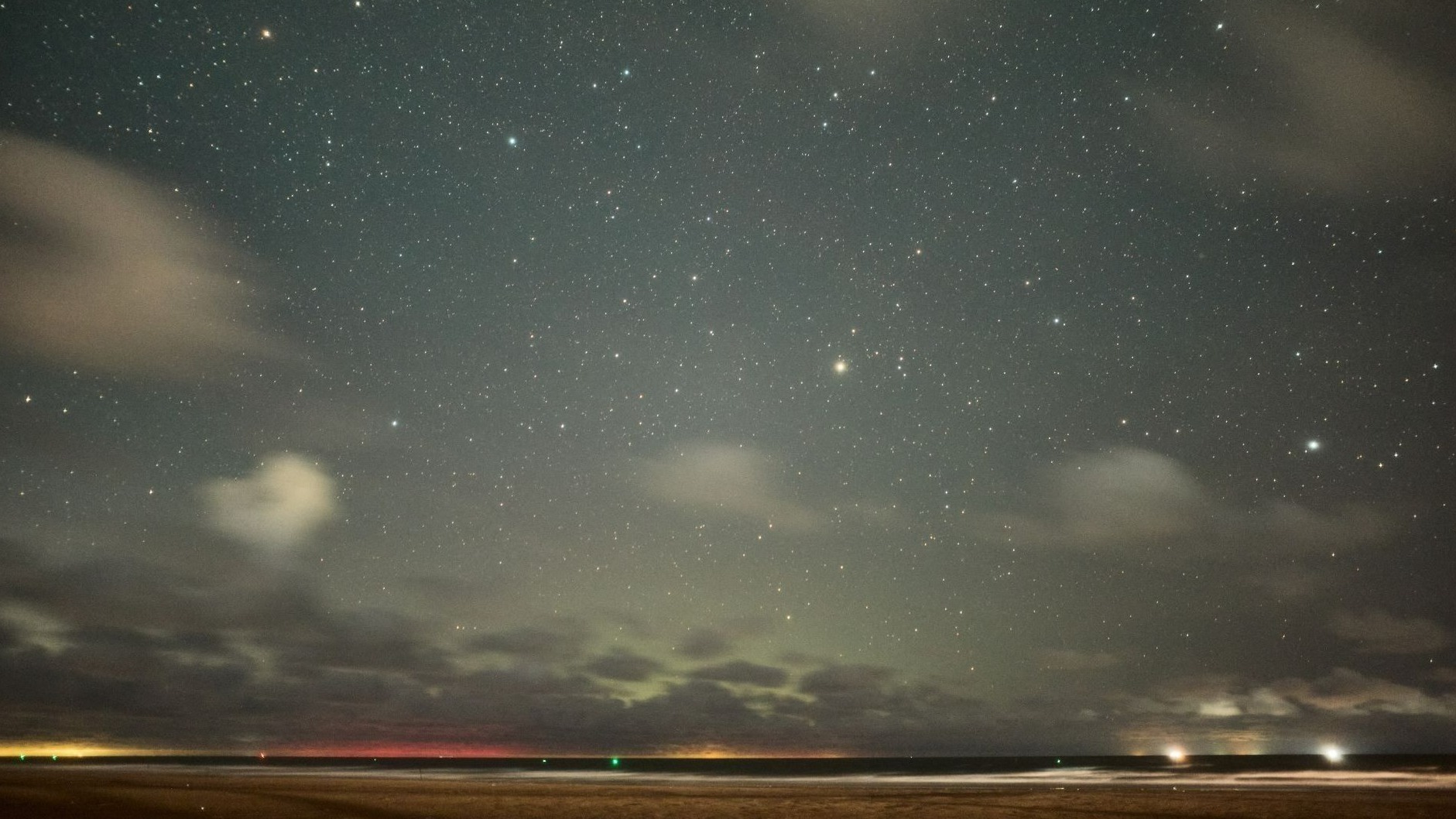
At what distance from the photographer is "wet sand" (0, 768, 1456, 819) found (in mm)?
35469

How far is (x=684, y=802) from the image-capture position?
144ft

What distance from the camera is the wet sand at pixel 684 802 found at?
3547 cm

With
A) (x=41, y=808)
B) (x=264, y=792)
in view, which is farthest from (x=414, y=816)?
(x=264, y=792)

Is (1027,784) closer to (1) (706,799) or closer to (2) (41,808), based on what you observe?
(1) (706,799)

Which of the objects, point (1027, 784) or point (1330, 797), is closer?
point (1330, 797)

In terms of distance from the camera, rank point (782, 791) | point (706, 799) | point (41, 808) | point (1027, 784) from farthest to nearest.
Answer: point (1027, 784), point (782, 791), point (706, 799), point (41, 808)

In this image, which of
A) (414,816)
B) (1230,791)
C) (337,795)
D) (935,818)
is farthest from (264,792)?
(1230,791)

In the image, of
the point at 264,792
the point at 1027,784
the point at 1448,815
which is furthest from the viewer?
the point at 1027,784

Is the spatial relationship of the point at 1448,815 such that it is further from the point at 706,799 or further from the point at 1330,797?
the point at 706,799

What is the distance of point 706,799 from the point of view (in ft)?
151

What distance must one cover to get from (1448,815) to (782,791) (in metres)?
34.3

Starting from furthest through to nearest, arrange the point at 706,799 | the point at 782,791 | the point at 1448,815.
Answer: the point at 782,791 → the point at 706,799 → the point at 1448,815

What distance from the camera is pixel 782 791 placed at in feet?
183

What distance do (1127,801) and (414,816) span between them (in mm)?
32882
